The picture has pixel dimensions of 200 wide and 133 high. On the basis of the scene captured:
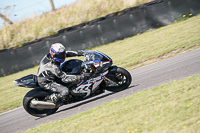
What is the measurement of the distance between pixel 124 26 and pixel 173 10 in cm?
287

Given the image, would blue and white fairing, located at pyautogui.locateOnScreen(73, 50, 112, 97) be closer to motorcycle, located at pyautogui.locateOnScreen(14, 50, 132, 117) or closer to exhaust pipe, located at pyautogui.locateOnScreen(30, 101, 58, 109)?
motorcycle, located at pyautogui.locateOnScreen(14, 50, 132, 117)

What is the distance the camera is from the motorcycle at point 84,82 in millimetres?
6184

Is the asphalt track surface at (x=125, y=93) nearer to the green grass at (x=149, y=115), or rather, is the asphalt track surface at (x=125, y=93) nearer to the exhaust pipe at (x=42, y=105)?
the exhaust pipe at (x=42, y=105)

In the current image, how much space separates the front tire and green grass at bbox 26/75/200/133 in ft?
2.98

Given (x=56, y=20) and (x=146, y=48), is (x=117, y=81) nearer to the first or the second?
(x=146, y=48)

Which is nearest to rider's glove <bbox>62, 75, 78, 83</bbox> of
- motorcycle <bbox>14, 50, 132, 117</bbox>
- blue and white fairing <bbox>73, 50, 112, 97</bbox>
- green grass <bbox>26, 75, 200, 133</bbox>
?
motorcycle <bbox>14, 50, 132, 117</bbox>

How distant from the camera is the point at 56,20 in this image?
68.0ft

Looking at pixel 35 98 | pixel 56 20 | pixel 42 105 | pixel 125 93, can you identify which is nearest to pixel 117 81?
pixel 125 93

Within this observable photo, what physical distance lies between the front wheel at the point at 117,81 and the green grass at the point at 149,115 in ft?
3.29

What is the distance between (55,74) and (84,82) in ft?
2.50

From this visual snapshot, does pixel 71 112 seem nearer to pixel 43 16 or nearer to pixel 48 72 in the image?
pixel 48 72

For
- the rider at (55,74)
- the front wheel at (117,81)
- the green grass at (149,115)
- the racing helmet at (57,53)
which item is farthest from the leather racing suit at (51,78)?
the green grass at (149,115)

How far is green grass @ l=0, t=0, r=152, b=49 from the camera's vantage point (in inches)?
760

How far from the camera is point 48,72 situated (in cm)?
623
